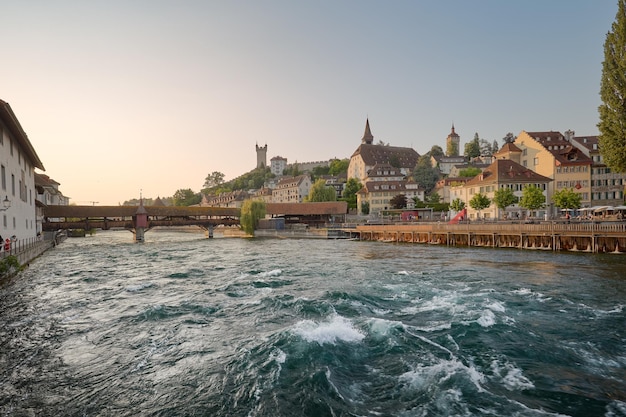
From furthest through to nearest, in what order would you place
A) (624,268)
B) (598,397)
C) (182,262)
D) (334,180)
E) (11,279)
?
1. (334,180)
2. (182,262)
3. (624,268)
4. (11,279)
5. (598,397)

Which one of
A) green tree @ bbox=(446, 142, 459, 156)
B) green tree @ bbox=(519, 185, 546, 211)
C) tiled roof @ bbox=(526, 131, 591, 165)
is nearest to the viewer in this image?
green tree @ bbox=(519, 185, 546, 211)

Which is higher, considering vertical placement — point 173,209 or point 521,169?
point 521,169

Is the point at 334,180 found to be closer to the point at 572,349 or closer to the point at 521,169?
the point at 521,169

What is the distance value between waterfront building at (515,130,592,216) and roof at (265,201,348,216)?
1185 inches

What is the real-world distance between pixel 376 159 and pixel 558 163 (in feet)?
181

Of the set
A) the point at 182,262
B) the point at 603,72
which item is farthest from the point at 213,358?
the point at 603,72

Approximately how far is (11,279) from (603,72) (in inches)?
1616

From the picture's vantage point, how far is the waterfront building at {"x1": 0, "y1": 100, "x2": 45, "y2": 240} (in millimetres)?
20391

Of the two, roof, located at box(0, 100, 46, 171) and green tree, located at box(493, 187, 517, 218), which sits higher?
roof, located at box(0, 100, 46, 171)

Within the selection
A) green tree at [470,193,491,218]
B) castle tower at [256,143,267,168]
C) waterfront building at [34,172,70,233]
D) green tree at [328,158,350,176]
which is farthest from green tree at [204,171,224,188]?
green tree at [470,193,491,218]

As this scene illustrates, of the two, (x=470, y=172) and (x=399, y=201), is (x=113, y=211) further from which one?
(x=470, y=172)

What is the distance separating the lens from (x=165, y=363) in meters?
7.31

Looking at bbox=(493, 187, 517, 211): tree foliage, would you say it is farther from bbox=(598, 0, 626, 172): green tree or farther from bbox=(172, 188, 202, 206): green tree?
bbox=(172, 188, 202, 206): green tree

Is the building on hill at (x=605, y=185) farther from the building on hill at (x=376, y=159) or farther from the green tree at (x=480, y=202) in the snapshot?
the building on hill at (x=376, y=159)
